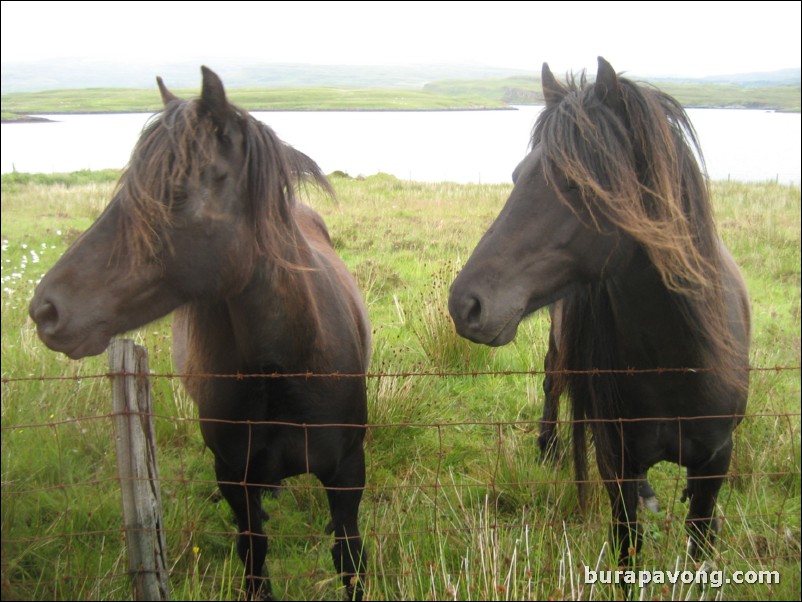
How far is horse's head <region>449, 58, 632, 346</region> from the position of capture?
2.06m

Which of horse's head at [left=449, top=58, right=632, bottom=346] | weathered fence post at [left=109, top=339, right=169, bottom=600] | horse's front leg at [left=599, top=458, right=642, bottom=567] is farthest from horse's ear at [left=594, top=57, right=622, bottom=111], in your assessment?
weathered fence post at [left=109, top=339, right=169, bottom=600]

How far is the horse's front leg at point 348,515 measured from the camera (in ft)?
8.80

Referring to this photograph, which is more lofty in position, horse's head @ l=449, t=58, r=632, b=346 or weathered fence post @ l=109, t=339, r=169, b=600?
horse's head @ l=449, t=58, r=632, b=346

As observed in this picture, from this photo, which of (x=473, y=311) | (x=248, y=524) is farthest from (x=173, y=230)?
(x=248, y=524)

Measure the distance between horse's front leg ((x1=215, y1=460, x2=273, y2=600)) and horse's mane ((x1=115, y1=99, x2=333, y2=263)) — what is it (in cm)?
114

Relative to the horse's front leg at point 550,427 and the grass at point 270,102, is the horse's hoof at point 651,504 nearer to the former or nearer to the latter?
the horse's front leg at point 550,427

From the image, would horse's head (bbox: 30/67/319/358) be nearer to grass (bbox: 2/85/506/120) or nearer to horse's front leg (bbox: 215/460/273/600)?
horse's front leg (bbox: 215/460/273/600)

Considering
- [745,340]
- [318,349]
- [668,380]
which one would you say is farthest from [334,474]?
[745,340]

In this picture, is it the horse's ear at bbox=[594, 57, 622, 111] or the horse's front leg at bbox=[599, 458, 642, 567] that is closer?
the horse's ear at bbox=[594, 57, 622, 111]

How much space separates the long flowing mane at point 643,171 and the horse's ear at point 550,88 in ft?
0.36

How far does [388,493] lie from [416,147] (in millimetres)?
34795

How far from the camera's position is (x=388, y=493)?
363cm

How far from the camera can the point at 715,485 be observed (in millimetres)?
2707

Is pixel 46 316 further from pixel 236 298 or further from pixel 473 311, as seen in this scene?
pixel 473 311
